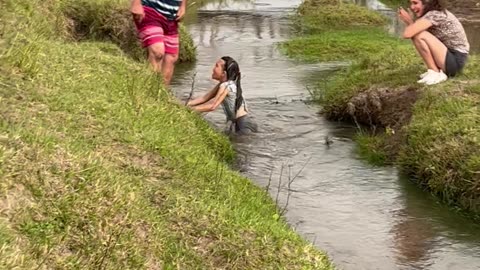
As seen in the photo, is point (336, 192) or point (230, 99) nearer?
point (336, 192)

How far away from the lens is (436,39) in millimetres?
9719

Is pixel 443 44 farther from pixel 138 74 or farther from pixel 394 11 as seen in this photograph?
pixel 394 11

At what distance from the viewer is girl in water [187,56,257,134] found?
9.55m

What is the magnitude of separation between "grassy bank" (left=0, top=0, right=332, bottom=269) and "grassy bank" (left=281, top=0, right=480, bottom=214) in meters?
1.74

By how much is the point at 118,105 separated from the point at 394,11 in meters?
17.4

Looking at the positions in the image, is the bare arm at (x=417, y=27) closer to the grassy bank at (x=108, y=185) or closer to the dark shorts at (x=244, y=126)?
the dark shorts at (x=244, y=126)

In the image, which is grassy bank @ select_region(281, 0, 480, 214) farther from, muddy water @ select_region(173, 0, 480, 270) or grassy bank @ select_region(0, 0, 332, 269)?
grassy bank @ select_region(0, 0, 332, 269)

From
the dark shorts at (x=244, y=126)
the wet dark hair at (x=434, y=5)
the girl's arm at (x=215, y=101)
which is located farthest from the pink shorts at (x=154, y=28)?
the wet dark hair at (x=434, y=5)

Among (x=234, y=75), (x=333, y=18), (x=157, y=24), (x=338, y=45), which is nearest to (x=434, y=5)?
(x=234, y=75)

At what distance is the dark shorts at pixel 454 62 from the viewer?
966 centimetres

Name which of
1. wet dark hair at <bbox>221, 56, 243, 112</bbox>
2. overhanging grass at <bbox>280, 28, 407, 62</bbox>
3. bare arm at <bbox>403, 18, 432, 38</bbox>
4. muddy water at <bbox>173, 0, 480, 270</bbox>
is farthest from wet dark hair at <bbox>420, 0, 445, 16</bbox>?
overhanging grass at <bbox>280, 28, 407, 62</bbox>

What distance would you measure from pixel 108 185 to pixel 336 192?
3.25m

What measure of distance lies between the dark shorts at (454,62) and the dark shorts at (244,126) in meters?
2.24

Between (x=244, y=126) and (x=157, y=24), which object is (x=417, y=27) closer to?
(x=244, y=126)
